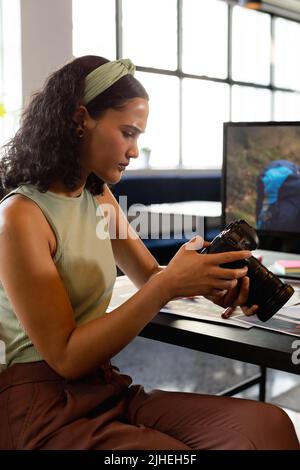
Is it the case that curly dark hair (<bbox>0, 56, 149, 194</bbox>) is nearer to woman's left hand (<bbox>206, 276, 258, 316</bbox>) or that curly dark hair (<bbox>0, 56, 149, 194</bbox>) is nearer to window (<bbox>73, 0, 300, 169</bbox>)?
woman's left hand (<bbox>206, 276, 258, 316</bbox>)

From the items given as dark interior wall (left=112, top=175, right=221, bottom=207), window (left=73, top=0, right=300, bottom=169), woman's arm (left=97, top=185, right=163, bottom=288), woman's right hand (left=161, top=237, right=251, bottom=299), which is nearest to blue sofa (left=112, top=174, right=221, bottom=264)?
dark interior wall (left=112, top=175, right=221, bottom=207)

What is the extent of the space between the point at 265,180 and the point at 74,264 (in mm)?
869

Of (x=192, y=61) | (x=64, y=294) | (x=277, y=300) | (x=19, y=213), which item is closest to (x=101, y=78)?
(x=19, y=213)

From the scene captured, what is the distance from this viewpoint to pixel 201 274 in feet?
3.01

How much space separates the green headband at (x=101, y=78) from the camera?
1042mm

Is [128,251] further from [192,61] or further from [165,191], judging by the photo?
[192,61]

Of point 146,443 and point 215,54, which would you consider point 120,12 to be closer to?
point 215,54

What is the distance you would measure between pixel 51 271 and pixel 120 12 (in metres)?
4.99

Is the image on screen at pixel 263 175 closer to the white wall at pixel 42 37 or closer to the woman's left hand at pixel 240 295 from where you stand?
the woman's left hand at pixel 240 295

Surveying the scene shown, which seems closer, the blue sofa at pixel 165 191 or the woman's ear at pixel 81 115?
the woman's ear at pixel 81 115

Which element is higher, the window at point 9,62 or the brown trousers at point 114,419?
the window at point 9,62

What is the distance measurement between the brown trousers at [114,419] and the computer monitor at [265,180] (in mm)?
808

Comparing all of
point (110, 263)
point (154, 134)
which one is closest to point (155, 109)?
point (154, 134)

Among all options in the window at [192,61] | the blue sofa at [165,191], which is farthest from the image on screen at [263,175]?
the window at [192,61]
